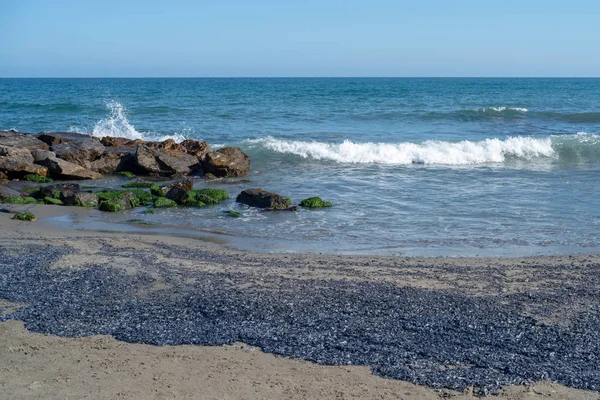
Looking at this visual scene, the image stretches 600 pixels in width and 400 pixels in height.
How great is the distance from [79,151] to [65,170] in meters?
1.60

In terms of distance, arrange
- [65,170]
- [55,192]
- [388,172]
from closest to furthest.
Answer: [55,192]
[65,170]
[388,172]

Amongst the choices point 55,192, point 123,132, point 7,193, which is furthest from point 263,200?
point 123,132

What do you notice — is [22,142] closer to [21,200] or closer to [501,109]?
[21,200]

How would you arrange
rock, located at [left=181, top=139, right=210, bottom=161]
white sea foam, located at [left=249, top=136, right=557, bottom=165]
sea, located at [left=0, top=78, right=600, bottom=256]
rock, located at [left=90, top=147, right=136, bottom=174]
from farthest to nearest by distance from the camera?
white sea foam, located at [left=249, top=136, right=557, bottom=165] → rock, located at [left=181, top=139, right=210, bottom=161] → rock, located at [left=90, top=147, right=136, bottom=174] → sea, located at [left=0, top=78, right=600, bottom=256]

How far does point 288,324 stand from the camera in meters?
7.57

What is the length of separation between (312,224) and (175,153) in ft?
27.4

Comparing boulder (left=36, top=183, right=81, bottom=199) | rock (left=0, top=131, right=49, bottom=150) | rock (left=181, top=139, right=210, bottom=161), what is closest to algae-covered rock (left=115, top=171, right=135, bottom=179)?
rock (left=181, top=139, right=210, bottom=161)

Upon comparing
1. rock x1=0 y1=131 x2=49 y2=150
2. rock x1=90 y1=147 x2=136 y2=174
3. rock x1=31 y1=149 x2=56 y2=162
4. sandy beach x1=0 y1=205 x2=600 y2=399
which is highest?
rock x1=0 y1=131 x2=49 y2=150

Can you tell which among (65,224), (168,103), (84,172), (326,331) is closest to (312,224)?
(65,224)

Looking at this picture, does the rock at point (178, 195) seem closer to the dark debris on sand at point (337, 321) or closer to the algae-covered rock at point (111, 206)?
the algae-covered rock at point (111, 206)

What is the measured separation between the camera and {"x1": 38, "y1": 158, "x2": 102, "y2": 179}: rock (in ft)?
60.0

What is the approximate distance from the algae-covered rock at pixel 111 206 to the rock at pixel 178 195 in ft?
4.35

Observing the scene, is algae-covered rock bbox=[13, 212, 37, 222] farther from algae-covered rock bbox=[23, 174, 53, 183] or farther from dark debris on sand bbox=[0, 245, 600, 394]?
algae-covered rock bbox=[23, 174, 53, 183]

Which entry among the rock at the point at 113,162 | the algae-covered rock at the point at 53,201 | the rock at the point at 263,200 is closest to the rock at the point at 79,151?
the rock at the point at 113,162
